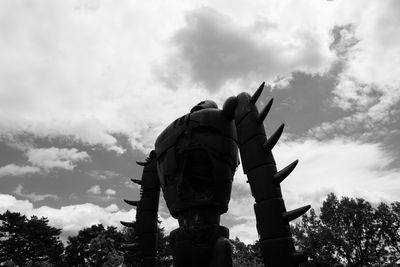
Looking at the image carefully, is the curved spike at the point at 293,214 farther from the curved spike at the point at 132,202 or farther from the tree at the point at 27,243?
the tree at the point at 27,243

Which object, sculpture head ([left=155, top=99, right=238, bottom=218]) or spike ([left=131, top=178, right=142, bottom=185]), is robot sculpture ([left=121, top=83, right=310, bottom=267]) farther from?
spike ([left=131, top=178, right=142, bottom=185])

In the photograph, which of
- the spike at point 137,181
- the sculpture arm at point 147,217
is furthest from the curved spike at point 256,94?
the spike at point 137,181

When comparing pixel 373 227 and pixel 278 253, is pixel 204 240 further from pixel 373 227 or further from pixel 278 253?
pixel 373 227

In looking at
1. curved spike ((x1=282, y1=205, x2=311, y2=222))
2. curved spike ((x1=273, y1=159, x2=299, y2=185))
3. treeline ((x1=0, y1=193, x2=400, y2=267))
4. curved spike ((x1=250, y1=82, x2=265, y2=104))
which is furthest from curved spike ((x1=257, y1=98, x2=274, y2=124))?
treeline ((x1=0, y1=193, x2=400, y2=267))

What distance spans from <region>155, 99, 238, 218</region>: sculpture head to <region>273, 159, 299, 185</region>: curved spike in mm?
1565

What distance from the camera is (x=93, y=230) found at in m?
38.1

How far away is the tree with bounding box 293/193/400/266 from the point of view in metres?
26.4

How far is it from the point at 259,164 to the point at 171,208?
88.3 inches

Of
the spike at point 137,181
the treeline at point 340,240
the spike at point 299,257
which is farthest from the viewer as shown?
the treeline at point 340,240

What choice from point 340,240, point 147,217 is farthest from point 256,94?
point 340,240

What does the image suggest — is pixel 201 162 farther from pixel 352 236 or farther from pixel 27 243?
pixel 27 243

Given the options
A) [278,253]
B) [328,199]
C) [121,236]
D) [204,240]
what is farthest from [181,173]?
[121,236]

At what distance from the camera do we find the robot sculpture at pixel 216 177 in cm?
399

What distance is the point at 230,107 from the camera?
556 centimetres
